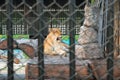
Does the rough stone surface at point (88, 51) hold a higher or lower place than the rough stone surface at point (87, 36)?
lower

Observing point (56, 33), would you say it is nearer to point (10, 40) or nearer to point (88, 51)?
point (88, 51)

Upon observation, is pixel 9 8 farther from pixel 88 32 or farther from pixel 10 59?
pixel 88 32

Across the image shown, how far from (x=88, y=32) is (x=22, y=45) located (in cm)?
80

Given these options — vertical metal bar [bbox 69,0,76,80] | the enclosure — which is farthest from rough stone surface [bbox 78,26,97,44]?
vertical metal bar [bbox 69,0,76,80]

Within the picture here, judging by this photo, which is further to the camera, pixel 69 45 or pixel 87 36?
pixel 87 36

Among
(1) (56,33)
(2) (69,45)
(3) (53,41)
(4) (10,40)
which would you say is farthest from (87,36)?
(4) (10,40)

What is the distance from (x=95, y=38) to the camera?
340 cm

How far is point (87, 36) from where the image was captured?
3396 millimetres

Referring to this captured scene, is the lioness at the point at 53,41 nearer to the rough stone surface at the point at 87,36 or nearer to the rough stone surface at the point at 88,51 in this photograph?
the rough stone surface at the point at 87,36

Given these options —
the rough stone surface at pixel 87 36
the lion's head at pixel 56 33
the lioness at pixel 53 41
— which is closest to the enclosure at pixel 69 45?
the rough stone surface at pixel 87 36

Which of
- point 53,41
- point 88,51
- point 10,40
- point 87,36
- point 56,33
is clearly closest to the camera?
point 10,40

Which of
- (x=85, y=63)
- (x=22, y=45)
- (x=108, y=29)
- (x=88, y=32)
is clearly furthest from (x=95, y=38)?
(x=108, y=29)

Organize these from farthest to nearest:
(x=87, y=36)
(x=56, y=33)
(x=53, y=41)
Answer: (x=56, y=33) → (x=53, y=41) → (x=87, y=36)

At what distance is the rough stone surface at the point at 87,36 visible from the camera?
3.22 metres
